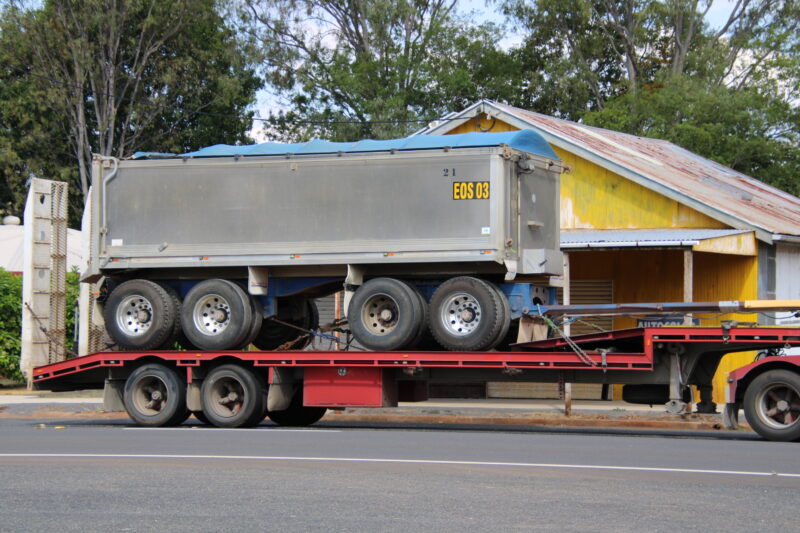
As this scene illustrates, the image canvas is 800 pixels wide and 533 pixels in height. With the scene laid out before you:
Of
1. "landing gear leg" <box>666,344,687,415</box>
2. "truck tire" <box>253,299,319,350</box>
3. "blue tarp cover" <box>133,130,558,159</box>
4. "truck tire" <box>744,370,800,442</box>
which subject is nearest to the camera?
"truck tire" <box>744,370,800,442</box>

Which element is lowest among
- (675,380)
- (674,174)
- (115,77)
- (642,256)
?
(675,380)

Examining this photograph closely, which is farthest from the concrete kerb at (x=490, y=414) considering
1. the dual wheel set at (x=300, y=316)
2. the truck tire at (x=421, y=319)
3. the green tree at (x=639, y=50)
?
the green tree at (x=639, y=50)

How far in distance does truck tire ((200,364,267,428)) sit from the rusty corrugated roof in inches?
360

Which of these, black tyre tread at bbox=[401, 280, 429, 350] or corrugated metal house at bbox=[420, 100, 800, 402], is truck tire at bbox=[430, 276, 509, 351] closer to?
black tyre tread at bbox=[401, 280, 429, 350]

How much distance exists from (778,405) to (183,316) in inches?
312

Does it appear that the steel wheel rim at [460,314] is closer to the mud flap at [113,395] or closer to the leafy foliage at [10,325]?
the mud flap at [113,395]

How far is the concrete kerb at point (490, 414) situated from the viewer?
60.1ft

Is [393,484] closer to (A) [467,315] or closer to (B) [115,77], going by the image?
(A) [467,315]

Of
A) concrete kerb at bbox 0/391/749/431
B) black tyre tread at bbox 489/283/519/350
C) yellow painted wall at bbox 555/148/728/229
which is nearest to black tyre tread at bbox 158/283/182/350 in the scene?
Result: concrete kerb at bbox 0/391/749/431

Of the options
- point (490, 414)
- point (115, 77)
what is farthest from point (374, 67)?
point (490, 414)

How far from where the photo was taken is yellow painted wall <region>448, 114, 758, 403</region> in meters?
22.2

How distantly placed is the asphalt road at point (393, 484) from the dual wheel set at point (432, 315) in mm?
1614

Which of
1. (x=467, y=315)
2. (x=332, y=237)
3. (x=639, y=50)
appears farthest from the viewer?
(x=639, y=50)

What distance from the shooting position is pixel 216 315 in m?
17.0
